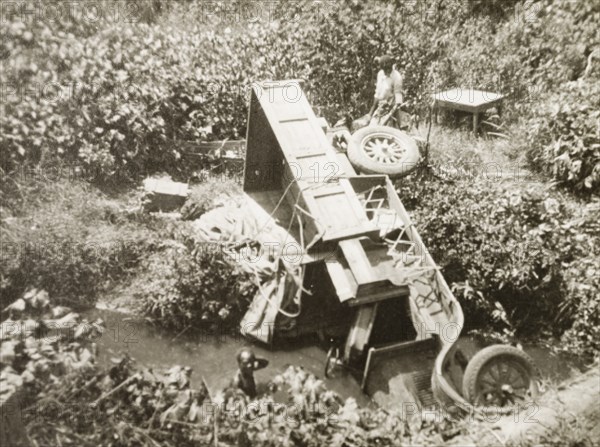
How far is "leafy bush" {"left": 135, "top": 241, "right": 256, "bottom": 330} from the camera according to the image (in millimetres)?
7086

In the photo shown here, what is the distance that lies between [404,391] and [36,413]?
3.83m

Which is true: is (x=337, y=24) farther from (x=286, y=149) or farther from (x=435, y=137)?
(x=286, y=149)

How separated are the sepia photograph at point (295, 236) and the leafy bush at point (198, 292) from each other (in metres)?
0.03

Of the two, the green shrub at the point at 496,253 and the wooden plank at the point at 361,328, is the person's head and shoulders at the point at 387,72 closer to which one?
the green shrub at the point at 496,253

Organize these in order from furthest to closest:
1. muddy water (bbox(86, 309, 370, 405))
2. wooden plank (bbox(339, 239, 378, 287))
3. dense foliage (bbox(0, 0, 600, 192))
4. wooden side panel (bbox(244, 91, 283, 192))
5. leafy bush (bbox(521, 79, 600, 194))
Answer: leafy bush (bbox(521, 79, 600, 194)), dense foliage (bbox(0, 0, 600, 192)), wooden side panel (bbox(244, 91, 283, 192)), muddy water (bbox(86, 309, 370, 405)), wooden plank (bbox(339, 239, 378, 287))

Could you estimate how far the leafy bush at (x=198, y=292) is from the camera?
709cm

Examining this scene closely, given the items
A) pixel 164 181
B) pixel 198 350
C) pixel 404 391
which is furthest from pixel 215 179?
pixel 404 391

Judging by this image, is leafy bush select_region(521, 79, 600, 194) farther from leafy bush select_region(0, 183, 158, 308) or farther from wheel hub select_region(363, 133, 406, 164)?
leafy bush select_region(0, 183, 158, 308)

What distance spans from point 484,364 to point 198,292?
3898 millimetres

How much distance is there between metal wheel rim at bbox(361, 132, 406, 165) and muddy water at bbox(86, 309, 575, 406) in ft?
9.79

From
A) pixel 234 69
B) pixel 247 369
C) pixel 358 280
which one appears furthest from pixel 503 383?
pixel 234 69

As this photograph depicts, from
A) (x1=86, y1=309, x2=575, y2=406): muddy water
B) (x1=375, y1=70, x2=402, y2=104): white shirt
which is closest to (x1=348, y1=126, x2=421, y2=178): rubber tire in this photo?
(x1=375, y1=70, x2=402, y2=104): white shirt

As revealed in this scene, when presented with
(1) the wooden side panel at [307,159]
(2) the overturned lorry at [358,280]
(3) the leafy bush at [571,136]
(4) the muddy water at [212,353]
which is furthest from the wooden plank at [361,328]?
(3) the leafy bush at [571,136]

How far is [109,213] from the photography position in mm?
8336
